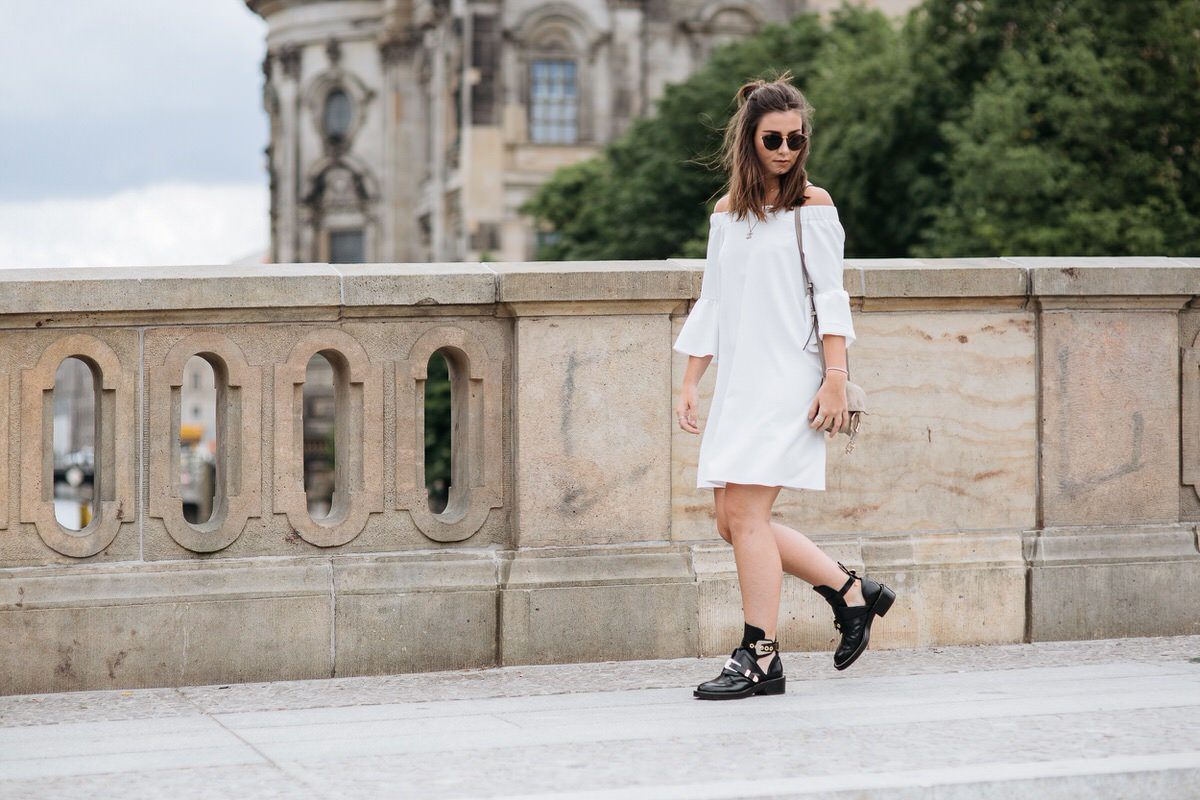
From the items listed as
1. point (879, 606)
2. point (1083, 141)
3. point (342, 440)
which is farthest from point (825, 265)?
point (1083, 141)

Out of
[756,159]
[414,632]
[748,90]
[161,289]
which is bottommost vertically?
[414,632]

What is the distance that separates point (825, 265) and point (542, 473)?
1649mm

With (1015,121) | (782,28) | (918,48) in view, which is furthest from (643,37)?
(1015,121)

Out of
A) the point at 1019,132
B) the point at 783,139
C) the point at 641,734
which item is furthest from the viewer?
the point at 1019,132

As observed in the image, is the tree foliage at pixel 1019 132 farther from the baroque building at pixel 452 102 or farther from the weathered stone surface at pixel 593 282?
the weathered stone surface at pixel 593 282

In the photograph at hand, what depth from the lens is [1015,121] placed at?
109 feet

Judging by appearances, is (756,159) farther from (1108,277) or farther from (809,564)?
(1108,277)

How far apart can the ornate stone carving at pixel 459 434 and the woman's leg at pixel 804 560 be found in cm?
126

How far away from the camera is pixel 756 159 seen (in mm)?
6105

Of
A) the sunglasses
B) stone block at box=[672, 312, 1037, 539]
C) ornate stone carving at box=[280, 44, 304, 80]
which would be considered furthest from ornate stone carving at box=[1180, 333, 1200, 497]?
ornate stone carving at box=[280, 44, 304, 80]

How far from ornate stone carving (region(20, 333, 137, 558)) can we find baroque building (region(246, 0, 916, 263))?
2243 inches

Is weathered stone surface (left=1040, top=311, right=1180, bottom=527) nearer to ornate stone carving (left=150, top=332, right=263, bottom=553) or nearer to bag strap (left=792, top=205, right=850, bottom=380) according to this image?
bag strap (left=792, top=205, right=850, bottom=380)

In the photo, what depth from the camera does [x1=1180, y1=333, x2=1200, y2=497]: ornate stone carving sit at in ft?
26.0

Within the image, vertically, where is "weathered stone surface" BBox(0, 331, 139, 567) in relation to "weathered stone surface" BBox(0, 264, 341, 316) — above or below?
below
